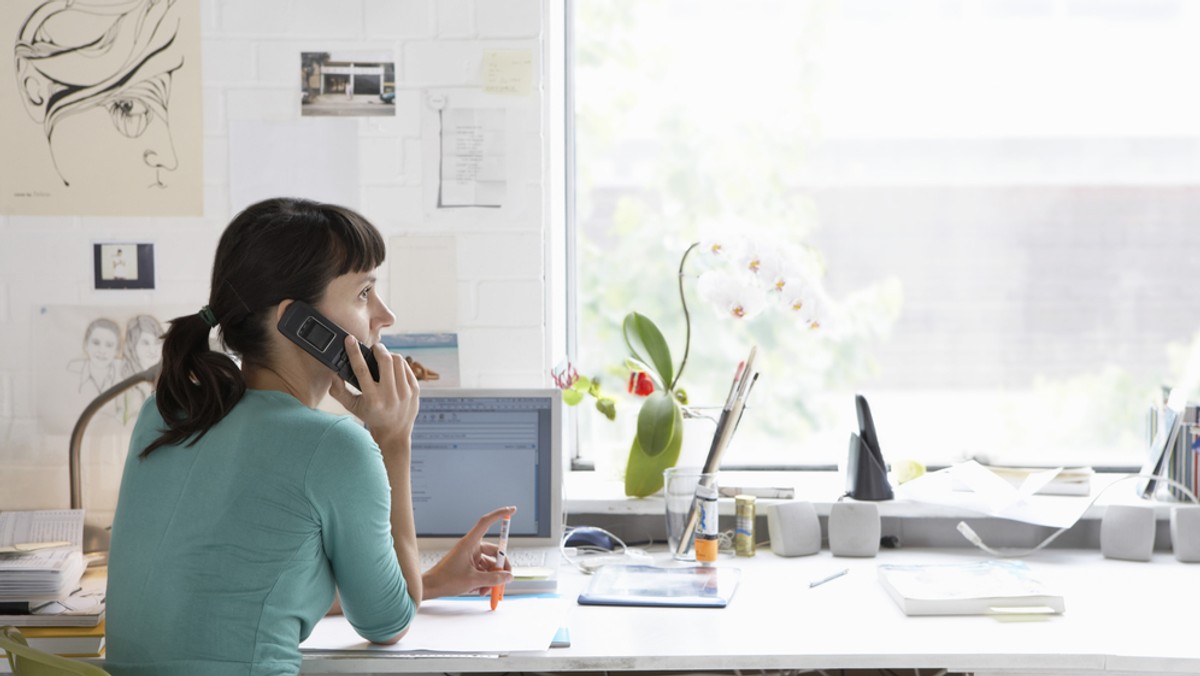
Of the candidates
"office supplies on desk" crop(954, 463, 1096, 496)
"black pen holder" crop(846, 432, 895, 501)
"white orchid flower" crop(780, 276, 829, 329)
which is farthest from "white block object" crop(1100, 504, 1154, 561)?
"white orchid flower" crop(780, 276, 829, 329)

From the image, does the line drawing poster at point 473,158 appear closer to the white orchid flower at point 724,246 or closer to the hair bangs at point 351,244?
the white orchid flower at point 724,246

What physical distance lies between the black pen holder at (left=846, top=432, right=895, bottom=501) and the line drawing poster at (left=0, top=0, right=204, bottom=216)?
136 cm

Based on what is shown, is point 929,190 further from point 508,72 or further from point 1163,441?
point 508,72

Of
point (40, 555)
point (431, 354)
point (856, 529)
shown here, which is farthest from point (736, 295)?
point (40, 555)

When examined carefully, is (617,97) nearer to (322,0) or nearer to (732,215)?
(732,215)

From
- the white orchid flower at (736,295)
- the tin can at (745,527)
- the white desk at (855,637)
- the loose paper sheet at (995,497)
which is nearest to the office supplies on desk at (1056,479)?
the loose paper sheet at (995,497)

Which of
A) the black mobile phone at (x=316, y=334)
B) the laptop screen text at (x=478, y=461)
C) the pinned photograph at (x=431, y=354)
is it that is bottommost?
the laptop screen text at (x=478, y=461)

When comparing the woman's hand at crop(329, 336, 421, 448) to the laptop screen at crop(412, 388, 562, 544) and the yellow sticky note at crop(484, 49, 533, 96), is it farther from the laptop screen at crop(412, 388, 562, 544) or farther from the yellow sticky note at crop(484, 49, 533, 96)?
the yellow sticky note at crop(484, 49, 533, 96)

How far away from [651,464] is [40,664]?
1175 mm

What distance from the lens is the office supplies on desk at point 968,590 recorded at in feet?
5.59

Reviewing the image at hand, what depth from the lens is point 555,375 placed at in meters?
2.17

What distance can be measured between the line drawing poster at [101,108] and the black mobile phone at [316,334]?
0.86 meters

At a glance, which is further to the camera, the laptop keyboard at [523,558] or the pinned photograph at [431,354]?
the pinned photograph at [431,354]

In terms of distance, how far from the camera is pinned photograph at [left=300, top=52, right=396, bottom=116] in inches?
84.5
